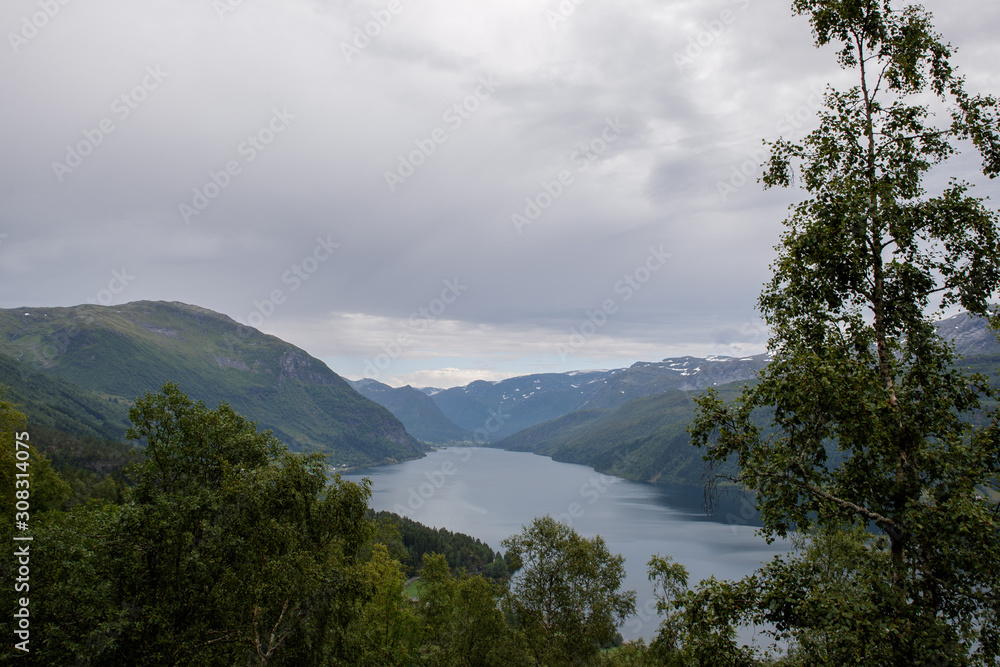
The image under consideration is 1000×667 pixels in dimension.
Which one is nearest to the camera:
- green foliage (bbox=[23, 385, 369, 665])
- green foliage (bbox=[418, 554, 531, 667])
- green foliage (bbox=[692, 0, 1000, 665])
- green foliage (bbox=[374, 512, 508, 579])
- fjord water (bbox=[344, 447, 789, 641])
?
green foliage (bbox=[692, 0, 1000, 665])

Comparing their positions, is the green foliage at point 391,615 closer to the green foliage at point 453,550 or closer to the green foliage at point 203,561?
the green foliage at point 203,561

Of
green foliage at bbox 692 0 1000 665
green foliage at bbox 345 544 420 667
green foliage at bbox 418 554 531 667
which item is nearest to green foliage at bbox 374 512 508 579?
green foliage at bbox 345 544 420 667

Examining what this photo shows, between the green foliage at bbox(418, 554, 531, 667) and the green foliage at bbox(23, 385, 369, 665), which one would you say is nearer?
the green foliage at bbox(23, 385, 369, 665)

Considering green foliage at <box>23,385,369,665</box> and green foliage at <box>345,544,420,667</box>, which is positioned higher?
green foliage at <box>23,385,369,665</box>

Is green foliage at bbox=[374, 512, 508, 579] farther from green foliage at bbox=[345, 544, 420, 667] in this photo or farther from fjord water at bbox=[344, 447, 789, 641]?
green foliage at bbox=[345, 544, 420, 667]

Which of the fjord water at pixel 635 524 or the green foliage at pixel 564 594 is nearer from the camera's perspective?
the green foliage at pixel 564 594

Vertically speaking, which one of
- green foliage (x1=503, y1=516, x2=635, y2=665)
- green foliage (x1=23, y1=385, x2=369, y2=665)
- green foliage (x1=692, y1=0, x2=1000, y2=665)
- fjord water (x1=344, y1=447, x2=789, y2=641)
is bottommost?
fjord water (x1=344, y1=447, x2=789, y2=641)

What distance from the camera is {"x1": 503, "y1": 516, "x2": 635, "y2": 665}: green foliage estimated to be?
24.8 meters

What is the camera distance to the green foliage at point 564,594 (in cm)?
2478

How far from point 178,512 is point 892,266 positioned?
16415mm

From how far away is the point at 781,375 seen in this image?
803 centimetres

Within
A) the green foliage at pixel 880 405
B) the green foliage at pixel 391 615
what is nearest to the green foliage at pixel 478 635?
the green foliage at pixel 391 615

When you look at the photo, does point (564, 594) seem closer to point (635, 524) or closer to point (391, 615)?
point (391, 615)

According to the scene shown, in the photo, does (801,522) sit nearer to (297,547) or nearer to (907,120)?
(907,120)
